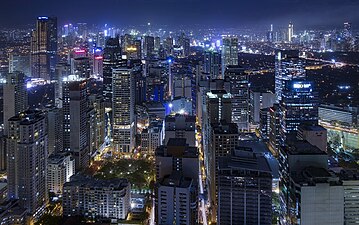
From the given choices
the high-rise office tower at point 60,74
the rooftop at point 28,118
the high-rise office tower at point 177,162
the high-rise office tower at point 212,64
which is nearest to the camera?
the high-rise office tower at point 177,162

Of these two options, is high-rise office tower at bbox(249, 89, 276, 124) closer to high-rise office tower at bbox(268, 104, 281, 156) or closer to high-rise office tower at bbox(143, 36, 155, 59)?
high-rise office tower at bbox(268, 104, 281, 156)

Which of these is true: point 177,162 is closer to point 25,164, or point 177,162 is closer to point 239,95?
point 25,164

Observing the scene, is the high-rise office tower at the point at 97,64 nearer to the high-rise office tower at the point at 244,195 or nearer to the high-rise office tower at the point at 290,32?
the high-rise office tower at the point at 290,32

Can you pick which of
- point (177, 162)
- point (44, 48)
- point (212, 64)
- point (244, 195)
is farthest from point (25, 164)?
point (212, 64)

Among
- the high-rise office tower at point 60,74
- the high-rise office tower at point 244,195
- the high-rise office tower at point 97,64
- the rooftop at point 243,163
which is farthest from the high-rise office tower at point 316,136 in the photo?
the high-rise office tower at point 97,64

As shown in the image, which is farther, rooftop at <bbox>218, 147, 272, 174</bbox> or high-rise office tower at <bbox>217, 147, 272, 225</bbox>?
rooftop at <bbox>218, 147, 272, 174</bbox>

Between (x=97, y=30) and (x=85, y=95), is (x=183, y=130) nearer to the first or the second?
(x=85, y=95)

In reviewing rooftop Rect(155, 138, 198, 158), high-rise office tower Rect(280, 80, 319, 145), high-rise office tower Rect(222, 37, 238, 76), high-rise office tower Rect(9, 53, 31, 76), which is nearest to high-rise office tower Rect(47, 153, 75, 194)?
rooftop Rect(155, 138, 198, 158)
